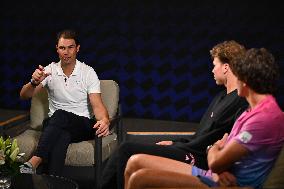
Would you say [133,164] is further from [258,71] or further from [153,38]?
[153,38]

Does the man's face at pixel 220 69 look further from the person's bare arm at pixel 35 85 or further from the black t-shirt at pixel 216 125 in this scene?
the person's bare arm at pixel 35 85

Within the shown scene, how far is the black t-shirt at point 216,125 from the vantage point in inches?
128

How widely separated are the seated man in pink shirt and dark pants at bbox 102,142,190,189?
1.55ft

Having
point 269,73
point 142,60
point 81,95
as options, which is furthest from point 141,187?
point 142,60

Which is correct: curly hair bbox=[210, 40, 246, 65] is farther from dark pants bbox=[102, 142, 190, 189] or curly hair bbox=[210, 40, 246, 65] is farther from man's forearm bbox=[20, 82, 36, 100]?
man's forearm bbox=[20, 82, 36, 100]

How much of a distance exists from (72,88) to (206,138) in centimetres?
156

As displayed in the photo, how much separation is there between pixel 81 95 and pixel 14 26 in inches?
146

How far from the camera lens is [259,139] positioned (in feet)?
8.15

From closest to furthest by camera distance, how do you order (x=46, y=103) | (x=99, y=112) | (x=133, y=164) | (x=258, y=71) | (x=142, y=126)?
(x=258, y=71) → (x=133, y=164) → (x=99, y=112) → (x=46, y=103) → (x=142, y=126)

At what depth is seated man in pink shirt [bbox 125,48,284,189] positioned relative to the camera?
8.16 ft

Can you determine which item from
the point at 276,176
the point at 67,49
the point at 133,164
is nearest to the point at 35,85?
the point at 67,49

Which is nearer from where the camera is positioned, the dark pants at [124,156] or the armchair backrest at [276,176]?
the armchair backrest at [276,176]

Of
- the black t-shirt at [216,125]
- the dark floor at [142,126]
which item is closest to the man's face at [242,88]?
the black t-shirt at [216,125]

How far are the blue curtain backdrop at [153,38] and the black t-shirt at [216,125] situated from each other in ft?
11.3
